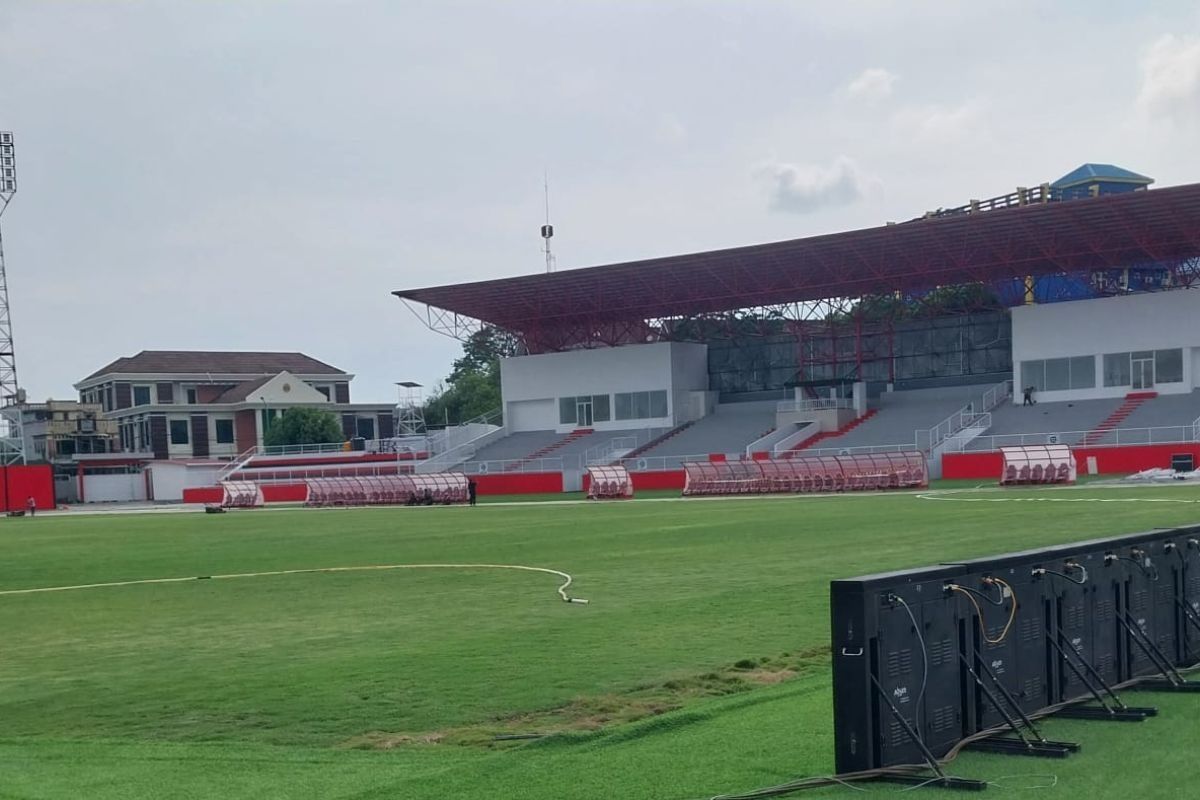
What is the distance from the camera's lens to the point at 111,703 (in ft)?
39.6

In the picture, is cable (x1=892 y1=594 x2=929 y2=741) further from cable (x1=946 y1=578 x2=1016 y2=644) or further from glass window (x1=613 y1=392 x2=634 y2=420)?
glass window (x1=613 y1=392 x2=634 y2=420)

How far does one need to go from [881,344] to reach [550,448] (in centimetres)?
2138

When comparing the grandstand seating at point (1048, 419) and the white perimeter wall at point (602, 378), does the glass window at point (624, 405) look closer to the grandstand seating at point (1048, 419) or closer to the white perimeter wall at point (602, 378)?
the white perimeter wall at point (602, 378)

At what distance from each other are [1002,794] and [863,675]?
3.30 ft

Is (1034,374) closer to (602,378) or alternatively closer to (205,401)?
(602,378)

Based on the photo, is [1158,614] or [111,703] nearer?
[1158,614]

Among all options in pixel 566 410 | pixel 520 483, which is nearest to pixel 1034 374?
pixel 520 483

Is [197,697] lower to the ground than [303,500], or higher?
higher

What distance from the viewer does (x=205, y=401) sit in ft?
393

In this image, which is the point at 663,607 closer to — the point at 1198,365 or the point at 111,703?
the point at 111,703

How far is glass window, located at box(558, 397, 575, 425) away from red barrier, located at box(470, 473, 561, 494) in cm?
1318

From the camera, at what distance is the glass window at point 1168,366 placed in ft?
211

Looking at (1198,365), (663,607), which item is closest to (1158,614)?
→ (663,607)

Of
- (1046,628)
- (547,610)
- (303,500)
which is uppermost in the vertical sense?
(1046,628)
